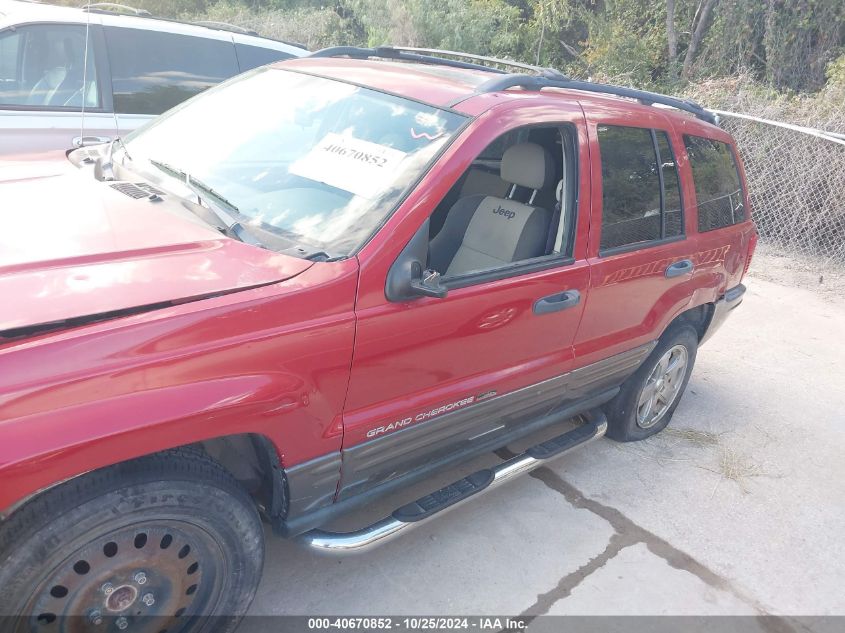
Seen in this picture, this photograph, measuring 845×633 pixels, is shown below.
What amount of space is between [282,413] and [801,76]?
13.0 meters

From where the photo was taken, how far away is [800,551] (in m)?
3.35

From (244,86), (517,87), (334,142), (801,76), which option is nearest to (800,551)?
(517,87)

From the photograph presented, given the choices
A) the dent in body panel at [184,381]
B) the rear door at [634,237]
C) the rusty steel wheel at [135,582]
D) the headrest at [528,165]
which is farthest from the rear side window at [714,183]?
the rusty steel wheel at [135,582]

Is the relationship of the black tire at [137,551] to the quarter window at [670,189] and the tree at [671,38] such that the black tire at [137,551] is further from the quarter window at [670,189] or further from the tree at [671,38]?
the tree at [671,38]

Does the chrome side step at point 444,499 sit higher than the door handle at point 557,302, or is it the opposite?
the door handle at point 557,302

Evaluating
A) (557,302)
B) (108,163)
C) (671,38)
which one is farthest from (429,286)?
(671,38)

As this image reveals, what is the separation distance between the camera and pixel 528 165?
3.28m

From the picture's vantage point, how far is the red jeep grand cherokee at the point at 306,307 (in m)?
1.81

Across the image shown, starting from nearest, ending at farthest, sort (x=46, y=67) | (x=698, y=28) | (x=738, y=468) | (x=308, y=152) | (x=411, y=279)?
1. (x=411, y=279)
2. (x=308, y=152)
3. (x=738, y=468)
4. (x=46, y=67)
5. (x=698, y=28)

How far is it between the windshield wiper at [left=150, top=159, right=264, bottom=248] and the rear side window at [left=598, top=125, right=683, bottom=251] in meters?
1.55

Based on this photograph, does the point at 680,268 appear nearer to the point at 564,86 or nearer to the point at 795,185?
the point at 564,86

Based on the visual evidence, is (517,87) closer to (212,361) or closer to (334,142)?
(334,142)

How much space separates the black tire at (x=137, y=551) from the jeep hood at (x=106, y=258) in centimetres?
47

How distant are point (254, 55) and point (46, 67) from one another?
1.68 m
